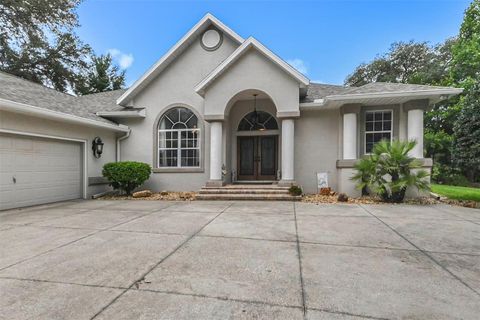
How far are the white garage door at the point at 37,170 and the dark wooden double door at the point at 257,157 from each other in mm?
6629

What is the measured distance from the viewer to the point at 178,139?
11281 millimetres

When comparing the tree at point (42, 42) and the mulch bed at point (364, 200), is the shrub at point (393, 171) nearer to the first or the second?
the mulch bed at point (364, 200)

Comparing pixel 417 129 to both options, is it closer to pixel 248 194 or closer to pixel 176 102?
pixel 248 194

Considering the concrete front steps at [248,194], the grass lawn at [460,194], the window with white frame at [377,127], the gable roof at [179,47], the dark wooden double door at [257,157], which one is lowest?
the grass lawn at [460,194]

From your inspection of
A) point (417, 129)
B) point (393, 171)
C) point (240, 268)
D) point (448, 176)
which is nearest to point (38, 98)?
point (240, 268)

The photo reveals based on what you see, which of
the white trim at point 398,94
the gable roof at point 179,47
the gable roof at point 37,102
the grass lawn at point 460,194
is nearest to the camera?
the gable roof at point 37,102

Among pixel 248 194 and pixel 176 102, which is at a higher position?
pixel 176 102

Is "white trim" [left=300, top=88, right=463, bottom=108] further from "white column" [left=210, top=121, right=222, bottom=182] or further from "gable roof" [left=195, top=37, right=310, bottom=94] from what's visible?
"white column" [left=210, top=121, right=222, bottom=182]

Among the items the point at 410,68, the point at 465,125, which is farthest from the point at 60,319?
the point at 410,68

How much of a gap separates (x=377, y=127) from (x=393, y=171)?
7.83 feet

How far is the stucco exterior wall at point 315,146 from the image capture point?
33.6ft

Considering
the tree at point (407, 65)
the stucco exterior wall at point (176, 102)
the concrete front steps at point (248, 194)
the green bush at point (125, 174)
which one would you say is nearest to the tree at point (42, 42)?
the stucco exterior wall at point (176, 102)

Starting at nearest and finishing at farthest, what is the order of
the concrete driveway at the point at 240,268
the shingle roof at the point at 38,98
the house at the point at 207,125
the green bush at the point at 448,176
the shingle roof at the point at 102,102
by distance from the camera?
the concrete driveway at the point at 240,268
the shingle roof at the point at 38,98
the house at the point at 207,125
the shingle roof at the point at 102,102
the green bush at the point at 448,176

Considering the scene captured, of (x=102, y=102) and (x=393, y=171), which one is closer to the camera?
(x=393, y=171)
